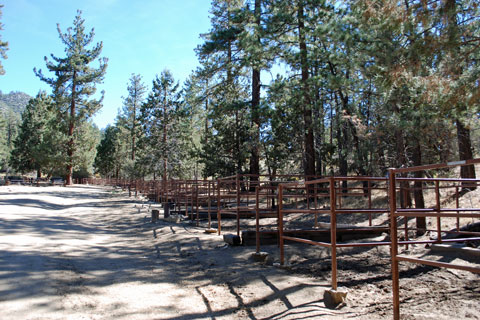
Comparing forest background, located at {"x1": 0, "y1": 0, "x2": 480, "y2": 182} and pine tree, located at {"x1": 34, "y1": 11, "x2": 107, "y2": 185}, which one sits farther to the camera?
pine tree, located at {"x1": 34, "y1": 11, "x2": 107, "y2": 185}

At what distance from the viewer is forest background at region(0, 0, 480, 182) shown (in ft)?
23.6

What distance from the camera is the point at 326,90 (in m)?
17.3

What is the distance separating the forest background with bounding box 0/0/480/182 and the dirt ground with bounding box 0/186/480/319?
368cm

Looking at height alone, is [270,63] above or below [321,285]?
above

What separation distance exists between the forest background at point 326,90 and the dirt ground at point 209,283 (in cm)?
368

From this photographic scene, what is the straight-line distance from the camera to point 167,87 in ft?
118

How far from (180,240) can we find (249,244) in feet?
6.58

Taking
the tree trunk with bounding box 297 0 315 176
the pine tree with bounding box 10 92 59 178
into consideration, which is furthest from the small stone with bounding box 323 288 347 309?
A: the pine tree with bounding box 10 92 59 178

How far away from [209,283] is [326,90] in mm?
14012

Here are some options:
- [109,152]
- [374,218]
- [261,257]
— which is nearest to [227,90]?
[374,218]

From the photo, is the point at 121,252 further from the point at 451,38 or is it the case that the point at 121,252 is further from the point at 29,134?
the point at 29,134

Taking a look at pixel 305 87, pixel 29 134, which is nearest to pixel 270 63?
pixel 305 87

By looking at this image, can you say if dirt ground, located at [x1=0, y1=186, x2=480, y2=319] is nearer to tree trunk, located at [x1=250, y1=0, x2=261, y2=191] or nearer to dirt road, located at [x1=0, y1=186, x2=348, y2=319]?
dirt road, located at [x1=0, y1=186, x2=348, y2=319]

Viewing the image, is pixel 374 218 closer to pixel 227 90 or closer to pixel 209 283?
pixel 209 283
